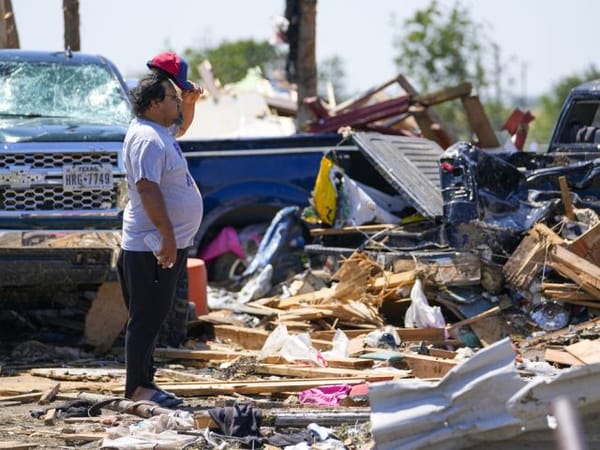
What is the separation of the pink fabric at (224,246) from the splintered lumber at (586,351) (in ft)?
19.7

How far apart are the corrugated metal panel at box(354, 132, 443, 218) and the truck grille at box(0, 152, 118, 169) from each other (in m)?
2.69

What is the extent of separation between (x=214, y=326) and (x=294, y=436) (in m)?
4.27

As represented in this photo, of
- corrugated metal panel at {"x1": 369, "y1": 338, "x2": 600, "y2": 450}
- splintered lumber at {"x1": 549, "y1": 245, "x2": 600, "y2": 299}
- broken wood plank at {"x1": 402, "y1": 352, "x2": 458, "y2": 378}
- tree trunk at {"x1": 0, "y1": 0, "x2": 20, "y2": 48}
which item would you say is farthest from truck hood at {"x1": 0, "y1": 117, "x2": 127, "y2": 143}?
corrugated metal panel at {"x1": 369, "y1": 338, "x2": 600, "y2": 450}

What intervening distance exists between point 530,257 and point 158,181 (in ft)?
12.7

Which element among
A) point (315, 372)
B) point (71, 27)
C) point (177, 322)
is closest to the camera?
point (315, 372)

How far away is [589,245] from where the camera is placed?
8.80 meters

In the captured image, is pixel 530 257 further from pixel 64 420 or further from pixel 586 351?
pixel 64 420

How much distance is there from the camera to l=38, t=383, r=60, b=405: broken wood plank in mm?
6893

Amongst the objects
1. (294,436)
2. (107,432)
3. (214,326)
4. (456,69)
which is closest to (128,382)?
(107,432)

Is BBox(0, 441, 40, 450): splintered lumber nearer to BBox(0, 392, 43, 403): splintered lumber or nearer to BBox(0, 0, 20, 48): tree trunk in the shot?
BBox(0, 392, 43, 403): splintered lumber

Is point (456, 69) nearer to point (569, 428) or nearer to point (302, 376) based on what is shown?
point (302, 376)

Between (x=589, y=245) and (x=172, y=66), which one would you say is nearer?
(x=172, y=66)

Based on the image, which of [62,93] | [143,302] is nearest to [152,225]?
[143,302]

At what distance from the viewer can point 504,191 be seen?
9547mm
